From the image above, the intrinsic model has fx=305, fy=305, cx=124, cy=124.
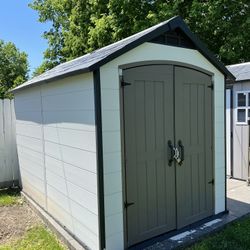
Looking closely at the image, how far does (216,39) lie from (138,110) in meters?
11.1

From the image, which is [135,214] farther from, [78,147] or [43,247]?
[43,247]

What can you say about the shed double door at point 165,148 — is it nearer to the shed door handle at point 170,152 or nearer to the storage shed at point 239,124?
the shed door handle at point 170,152

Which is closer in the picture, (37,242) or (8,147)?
(37,242)

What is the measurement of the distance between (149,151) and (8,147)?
13.5 feet

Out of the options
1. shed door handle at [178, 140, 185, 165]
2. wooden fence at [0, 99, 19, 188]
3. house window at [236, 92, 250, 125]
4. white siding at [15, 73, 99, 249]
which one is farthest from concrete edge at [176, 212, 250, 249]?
wooden fence at [0, 99, 19, 188]

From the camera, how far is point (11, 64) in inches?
1125

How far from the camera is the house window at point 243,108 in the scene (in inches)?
245

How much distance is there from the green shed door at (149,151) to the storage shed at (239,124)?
3014 mm

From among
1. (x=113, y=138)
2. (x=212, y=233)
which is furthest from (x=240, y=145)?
(x=113, y=138)

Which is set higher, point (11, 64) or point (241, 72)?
point (11, 64)

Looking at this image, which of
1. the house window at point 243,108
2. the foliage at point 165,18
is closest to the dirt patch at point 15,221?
the house window at point 243,108

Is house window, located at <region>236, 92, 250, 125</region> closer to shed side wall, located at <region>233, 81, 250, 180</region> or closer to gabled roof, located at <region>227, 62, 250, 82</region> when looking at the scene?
shed side wall, located at <region>233, 81, 250, 180</region>

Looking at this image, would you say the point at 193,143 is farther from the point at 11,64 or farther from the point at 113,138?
the point at 11,64

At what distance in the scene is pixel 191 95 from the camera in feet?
13.3
